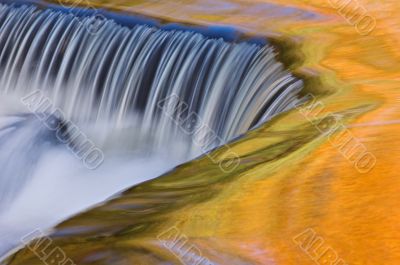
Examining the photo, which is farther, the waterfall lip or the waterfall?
the waterfall lip

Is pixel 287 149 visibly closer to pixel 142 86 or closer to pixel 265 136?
pixel 265 136

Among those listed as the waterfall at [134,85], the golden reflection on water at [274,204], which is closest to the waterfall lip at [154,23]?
the waterfall at [134,85]

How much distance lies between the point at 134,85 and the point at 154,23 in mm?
399

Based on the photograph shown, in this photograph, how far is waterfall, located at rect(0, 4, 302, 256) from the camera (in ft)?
11.9

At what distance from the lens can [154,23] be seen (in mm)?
4297

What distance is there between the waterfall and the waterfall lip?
0.03 metres

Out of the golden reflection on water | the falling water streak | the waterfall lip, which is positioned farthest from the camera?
the waterfall lip

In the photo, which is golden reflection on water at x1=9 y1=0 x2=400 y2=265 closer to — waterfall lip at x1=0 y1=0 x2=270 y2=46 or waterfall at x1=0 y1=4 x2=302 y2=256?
waterfall at x1=0 y1=4 x2=302 y2=256

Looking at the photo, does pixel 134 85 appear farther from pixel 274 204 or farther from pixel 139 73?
pixel 274 204

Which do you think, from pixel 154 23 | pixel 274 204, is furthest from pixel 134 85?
pixel 274 204

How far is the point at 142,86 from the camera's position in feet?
13.8

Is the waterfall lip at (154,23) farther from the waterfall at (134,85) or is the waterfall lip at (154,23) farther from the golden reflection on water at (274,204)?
the golden reflection on water at (274,204)

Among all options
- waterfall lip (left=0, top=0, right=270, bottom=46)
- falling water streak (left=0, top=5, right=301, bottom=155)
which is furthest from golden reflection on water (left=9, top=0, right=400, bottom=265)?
waterfall lip (left=0, top=0, right=270, bottom=46)

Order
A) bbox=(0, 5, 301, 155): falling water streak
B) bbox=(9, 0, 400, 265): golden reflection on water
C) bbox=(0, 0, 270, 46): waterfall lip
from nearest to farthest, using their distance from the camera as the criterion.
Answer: bbox=(9, 0, 400, 265): golden reflection on water
bbox=(0, 5, 301, 155): falling water streak
bbox=(0, 0, 270, 46): waterfall lip
